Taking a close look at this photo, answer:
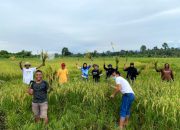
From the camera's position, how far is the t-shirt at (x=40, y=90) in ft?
33.9

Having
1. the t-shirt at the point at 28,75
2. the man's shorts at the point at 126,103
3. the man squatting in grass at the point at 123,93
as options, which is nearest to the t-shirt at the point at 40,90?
the man squatting in grass at the point at 123,93

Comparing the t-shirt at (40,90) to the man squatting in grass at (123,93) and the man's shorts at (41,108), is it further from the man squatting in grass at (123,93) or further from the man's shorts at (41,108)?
the man squatting in grass at (123,93)

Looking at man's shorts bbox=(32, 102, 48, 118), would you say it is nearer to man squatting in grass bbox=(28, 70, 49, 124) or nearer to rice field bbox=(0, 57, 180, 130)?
man squatting in grass bbox=(28, 70, 49, 124)

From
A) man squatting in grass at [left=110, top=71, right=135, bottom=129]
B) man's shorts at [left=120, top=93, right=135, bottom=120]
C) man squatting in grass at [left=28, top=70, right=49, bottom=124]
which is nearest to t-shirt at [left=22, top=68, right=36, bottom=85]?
man squatting in grass at [left=28, top=70, right=49, bottom=124]

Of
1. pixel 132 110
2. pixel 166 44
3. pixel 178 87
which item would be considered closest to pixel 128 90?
pixel 132 110

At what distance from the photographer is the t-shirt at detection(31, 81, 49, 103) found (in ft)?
33.9

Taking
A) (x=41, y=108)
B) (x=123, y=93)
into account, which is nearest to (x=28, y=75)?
(x=41, y=108)

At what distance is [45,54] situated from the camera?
41.6 feet

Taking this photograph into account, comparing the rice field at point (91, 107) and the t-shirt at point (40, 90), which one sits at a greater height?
the t-shirt at point (40, 90)

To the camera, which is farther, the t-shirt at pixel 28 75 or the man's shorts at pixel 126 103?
the t-shirt at pixel 28 75

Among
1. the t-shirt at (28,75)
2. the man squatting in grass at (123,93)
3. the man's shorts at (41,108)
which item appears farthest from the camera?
the t-shirt at (28,75)

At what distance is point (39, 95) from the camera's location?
34.1 ft

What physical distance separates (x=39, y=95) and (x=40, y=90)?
143 mm

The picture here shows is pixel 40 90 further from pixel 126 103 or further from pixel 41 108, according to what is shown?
pixel 126 103
